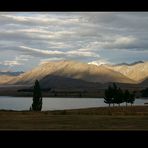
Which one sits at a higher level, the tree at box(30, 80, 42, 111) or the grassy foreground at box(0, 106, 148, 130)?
the tree at box(30, 80, 42, 111)

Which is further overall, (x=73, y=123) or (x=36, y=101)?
(x=36, y=101)

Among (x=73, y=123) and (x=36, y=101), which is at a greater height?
(x=36, y=101)

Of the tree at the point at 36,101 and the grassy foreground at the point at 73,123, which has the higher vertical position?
the tree at the point at 36,101

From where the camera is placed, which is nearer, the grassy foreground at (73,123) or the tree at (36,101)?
the grassy foreground at (73,123)

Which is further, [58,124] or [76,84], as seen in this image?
[76,84]

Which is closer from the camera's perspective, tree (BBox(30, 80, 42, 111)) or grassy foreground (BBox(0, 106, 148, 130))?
grassy foreground (BBox(0, 106, 148, 130))
